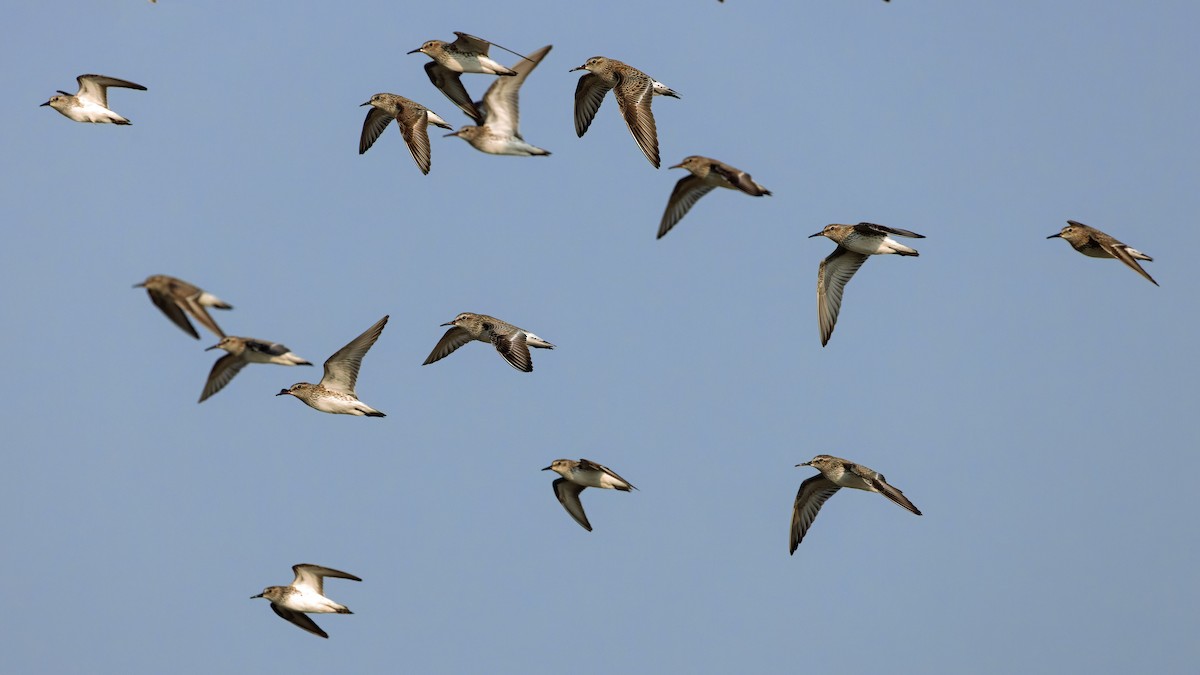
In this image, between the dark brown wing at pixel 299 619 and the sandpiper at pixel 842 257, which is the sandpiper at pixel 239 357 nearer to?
the dark brown wing at pixel 299 619

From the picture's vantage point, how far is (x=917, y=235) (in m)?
20.2

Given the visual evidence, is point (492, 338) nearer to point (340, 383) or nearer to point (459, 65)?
point (340, 383)

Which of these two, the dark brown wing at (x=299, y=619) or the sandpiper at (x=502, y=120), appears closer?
the dark brown wing at (x=299, y=619)

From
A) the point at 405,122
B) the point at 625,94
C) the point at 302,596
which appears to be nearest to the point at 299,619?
the point at 302,596

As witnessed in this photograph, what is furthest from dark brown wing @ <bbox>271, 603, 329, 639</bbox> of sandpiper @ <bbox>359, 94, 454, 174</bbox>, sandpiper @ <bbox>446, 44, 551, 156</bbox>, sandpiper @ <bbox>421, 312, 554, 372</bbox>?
sandpiper @ <bbox>446, 44, 551, 156</bbox>

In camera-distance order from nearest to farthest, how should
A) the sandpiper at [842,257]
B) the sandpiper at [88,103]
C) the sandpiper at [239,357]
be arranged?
the sandpiper at [239,357], the sandpiper at [842,257], the sandpiper at [88,103]

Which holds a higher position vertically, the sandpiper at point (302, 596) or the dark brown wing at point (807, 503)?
the dark brown wing at point (807, 503)

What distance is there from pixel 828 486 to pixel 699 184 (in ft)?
15.2

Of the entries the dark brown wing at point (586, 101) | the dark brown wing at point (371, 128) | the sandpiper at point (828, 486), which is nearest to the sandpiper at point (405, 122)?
the dark brown wing at point (371, 128)

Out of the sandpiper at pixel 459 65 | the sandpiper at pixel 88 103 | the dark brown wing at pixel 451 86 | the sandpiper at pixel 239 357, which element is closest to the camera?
the sandpiper at pixel 239 357

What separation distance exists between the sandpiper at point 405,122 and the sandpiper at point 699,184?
3235 mm

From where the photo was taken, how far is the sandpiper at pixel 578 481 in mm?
21328

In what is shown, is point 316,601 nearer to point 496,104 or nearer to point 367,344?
point 367,344

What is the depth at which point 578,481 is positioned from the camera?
881 inches
